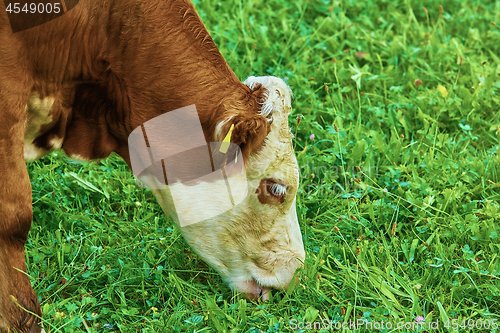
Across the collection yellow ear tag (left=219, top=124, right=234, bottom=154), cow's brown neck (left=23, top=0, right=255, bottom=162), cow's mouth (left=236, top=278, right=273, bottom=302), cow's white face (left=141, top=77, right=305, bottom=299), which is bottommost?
cow's mouth (left=236, top=278, right=273, bottom=302)

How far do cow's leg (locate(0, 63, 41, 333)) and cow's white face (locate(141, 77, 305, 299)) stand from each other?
2.42 ft

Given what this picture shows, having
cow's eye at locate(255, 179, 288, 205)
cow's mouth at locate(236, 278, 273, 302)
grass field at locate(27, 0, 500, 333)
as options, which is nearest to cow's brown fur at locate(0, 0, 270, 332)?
cow's eye at locate(255, 179, 288, 205)

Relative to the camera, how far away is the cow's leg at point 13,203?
2.44m

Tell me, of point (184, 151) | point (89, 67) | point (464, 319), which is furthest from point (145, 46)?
point (464, 319)

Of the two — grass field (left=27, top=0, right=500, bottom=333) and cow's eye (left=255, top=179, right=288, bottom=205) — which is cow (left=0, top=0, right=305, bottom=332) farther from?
grass field (left=27, top=0, right=500, bottom=333)

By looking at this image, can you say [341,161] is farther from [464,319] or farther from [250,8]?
[250,8]

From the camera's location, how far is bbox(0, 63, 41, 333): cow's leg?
2.44 m

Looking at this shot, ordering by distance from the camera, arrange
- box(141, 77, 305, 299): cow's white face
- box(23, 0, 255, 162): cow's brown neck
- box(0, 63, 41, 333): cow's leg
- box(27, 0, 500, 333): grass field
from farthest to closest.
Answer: box(27, 0, 500, 333): grass field
box(141, 77, 305, 299): cow's white face
box(23, 0, 255, 162): cow's brown neck
box(0, 63, 41, 333): cow's leg

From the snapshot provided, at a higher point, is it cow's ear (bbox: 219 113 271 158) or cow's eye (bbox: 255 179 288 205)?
cow's ear (bbox: 219 113 271 158)

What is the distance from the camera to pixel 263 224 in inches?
120

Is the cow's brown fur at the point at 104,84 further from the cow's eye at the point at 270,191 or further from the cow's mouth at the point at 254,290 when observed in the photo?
the cow's mouth at the point at 254,290

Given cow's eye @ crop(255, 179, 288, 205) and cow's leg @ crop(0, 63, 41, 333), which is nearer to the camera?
cow's leg @ crop(0, 63, 41, 333)

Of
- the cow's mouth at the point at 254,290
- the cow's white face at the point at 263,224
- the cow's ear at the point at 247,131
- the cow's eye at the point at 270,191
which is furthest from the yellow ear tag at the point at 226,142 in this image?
the cow's mouth at the point at 254,290

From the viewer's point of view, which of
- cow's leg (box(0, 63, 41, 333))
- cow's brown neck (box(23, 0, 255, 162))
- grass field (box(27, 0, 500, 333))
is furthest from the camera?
grass field (box(27, 0, 500, 333))
